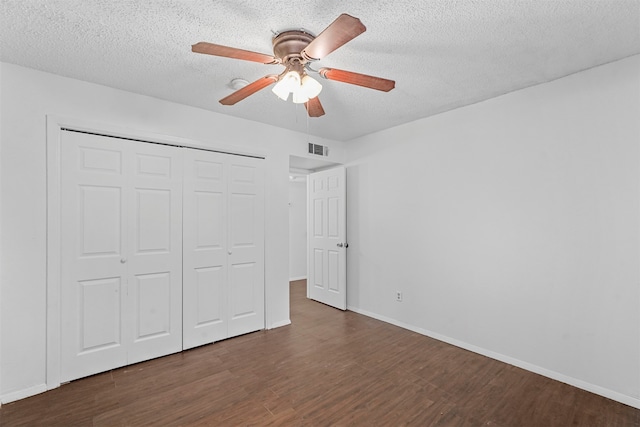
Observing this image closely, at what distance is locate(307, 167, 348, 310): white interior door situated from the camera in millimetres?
4430

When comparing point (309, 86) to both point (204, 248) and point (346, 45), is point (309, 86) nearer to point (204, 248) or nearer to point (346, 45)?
point (346, 45)

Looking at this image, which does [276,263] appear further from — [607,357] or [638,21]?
[638,21]

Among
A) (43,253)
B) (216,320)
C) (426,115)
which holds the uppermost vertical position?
(426,115)

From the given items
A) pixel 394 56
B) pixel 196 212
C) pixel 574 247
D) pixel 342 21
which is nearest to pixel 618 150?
pixel 574 247

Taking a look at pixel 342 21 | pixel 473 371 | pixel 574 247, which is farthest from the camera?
pixel 473 371

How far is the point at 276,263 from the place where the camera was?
3797 millimetres

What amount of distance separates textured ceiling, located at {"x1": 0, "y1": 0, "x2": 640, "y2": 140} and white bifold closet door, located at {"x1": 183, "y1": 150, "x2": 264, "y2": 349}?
0.86 m

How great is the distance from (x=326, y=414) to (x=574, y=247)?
94.8 inches

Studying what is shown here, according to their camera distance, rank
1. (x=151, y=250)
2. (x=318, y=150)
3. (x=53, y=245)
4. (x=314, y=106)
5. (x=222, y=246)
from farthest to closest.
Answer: (x=318, y=150)
(x=222, y=246)
(x=151, y=250)
(x=53, y=245)
(x=314, y=106)

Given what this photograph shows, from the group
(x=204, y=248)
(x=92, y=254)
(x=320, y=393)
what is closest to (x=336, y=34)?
(x=320, y=393)

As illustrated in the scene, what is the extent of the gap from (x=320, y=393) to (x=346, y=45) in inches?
103

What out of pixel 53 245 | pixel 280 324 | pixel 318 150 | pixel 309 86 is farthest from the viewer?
pixel 318 150

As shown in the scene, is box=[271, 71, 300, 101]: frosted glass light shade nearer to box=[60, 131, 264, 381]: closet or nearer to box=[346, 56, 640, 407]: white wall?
box=[60, 131, 264, 381]: closet

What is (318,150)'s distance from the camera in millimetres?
4270
